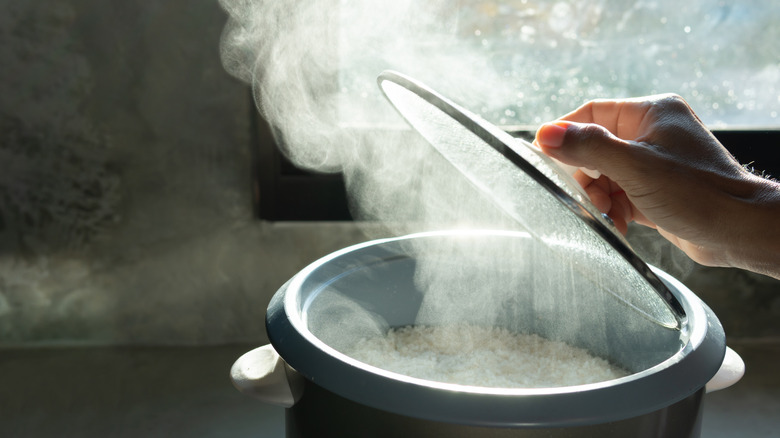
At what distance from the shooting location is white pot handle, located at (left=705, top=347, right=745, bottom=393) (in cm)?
69

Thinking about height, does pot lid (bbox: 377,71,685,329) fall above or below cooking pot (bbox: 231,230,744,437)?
above

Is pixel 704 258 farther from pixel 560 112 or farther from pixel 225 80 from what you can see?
pixel 225 80

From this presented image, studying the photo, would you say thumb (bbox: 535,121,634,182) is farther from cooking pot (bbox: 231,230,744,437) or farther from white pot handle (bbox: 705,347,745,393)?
white pot handle (bbox: 705,347,745,393)

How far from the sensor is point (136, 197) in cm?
144

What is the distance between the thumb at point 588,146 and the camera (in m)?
0.73

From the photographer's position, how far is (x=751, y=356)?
1.52m

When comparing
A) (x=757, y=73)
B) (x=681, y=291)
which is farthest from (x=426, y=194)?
(x=757, y=73)

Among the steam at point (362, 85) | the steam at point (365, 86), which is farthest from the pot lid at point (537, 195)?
the steam at point (362, 85)

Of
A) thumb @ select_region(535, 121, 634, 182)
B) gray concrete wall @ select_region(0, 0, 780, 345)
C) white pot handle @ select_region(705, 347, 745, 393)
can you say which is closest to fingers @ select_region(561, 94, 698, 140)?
thumb @ select_region(535, 121, 634, 182)

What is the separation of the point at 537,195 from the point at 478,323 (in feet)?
1.50

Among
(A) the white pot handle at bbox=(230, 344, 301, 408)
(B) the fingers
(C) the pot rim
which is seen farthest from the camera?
(B) the fingers

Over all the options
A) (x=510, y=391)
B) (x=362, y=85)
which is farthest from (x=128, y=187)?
(x=510, y=391)

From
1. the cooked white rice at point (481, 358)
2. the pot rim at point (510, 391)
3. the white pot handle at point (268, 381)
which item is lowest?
the cooked white rice at point (481, 358)

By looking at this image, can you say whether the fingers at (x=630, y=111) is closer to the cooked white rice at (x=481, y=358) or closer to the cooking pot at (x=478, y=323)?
the cooking pot at (x=478, y=323)
